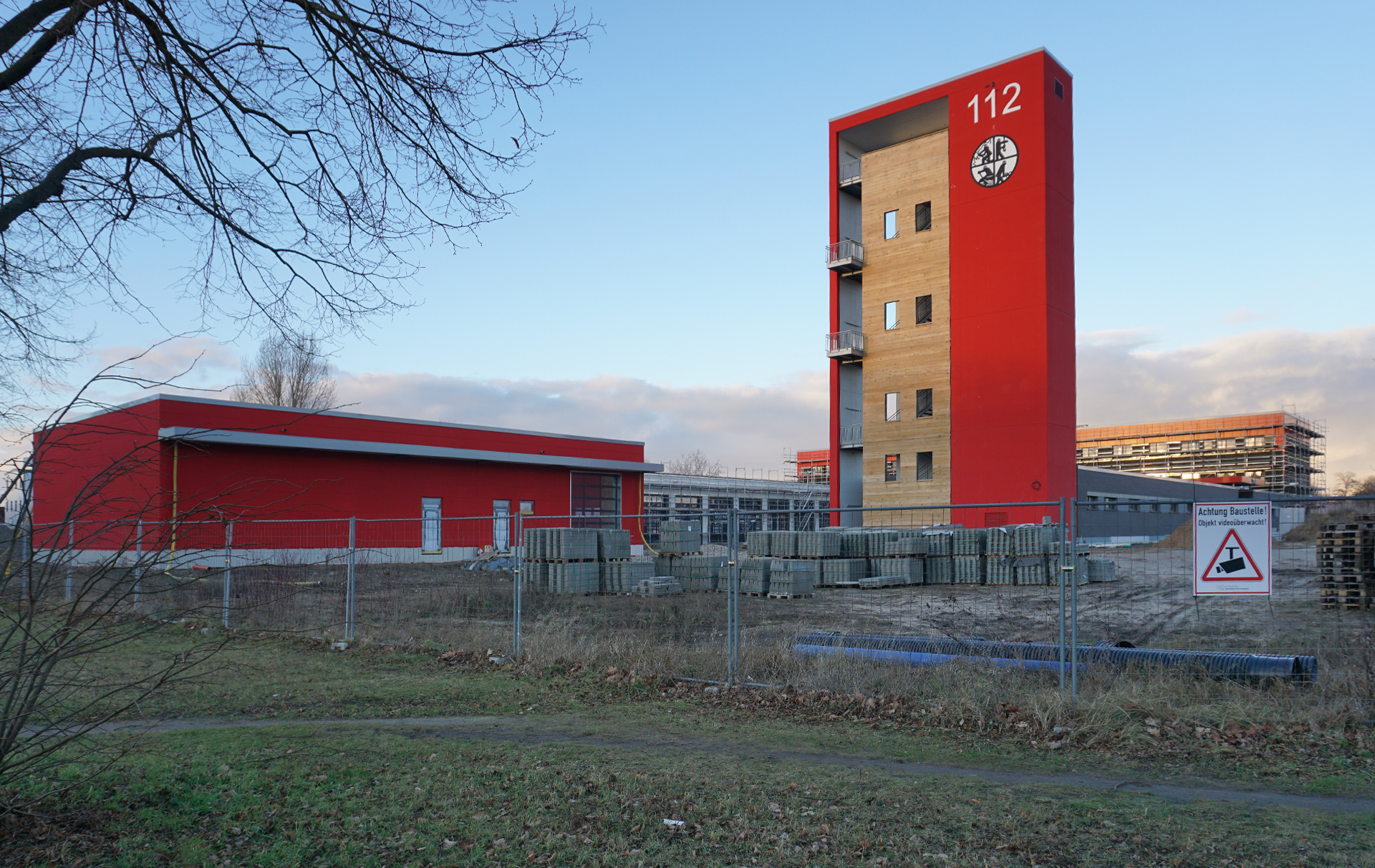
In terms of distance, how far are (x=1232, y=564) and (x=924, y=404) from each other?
31.7m

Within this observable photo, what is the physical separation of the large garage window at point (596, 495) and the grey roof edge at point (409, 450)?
2.13ft

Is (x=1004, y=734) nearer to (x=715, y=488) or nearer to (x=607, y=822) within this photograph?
(x=607, y=822)

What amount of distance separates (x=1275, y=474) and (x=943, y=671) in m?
114

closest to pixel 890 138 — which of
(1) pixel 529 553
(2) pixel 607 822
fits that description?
(1) pixel 529 553

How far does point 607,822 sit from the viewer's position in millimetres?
5867

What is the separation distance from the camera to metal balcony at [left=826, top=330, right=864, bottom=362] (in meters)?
41.8

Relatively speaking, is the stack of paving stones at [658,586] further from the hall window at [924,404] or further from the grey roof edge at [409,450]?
the hall window at [924,404]

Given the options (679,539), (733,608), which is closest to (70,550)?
(733,608)

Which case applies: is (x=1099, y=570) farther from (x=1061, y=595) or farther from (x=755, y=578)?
(x=1061, y=595)

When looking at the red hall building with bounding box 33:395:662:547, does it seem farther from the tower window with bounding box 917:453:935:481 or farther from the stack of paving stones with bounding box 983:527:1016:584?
the tower window with bounding box 917:453:935:481

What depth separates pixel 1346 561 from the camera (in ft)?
53.4

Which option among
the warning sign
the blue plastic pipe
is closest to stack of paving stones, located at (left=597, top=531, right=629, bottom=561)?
the blue plastic pipe

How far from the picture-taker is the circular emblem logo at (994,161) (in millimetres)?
37594

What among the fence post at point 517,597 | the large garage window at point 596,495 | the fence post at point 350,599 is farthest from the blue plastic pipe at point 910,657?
the large garage window at point 596,495
